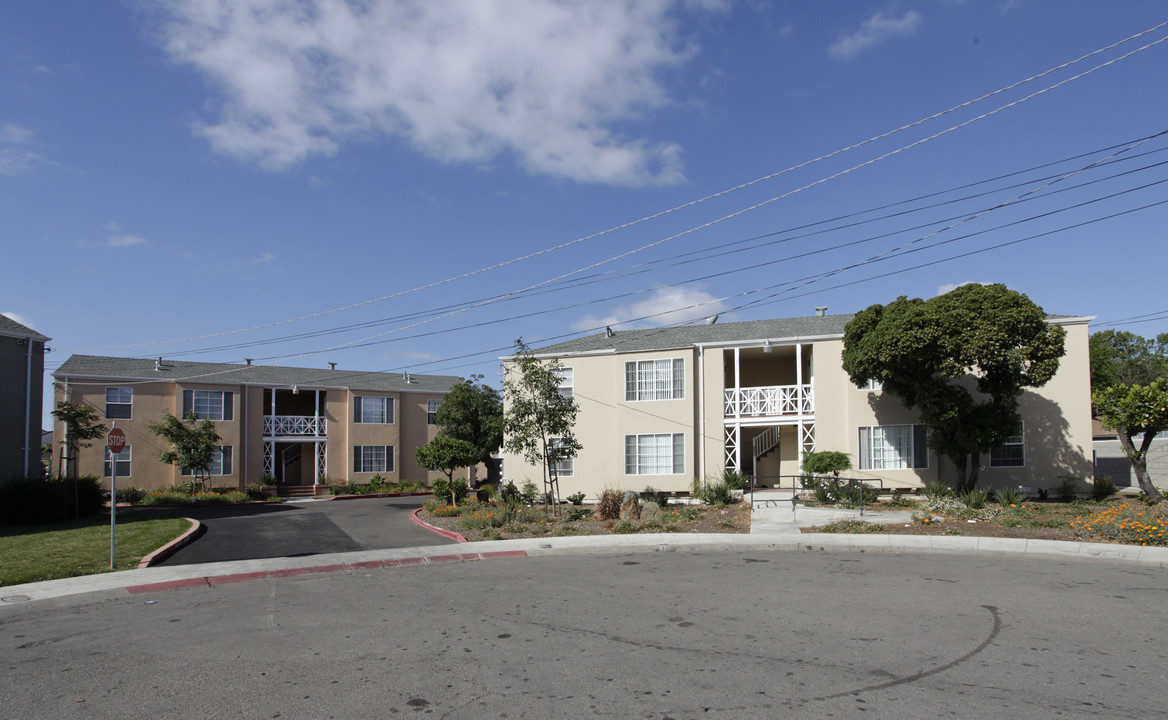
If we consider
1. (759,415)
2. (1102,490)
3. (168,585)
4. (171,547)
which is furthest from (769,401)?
(168,585)

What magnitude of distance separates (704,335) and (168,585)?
20.5 m

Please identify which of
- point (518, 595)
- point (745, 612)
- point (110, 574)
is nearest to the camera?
point (745, 612)

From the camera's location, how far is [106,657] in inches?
280

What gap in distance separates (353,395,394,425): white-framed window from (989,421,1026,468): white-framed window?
99.8 ft

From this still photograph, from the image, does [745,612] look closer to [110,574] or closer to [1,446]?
[110,574]

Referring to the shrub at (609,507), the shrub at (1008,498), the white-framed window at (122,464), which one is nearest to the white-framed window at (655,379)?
the shrub at (609,507)

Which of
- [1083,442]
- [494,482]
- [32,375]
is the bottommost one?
[494,482]

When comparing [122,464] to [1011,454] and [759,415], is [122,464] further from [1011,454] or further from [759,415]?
[1011,454]

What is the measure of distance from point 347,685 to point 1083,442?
78.6 feet

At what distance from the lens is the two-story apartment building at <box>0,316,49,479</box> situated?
22.6 meters

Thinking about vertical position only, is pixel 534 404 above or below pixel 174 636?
above

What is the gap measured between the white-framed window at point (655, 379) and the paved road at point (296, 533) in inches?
370

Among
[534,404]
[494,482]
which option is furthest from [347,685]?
[494,482]

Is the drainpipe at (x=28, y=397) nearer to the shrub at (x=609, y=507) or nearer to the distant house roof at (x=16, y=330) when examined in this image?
the distant house roof at (x=16, y=330)
